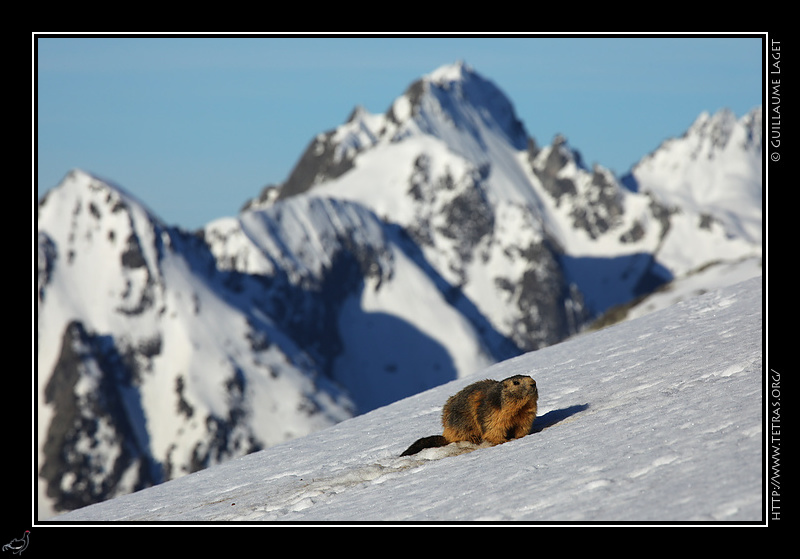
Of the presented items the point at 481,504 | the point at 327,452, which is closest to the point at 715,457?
the point at 481,504

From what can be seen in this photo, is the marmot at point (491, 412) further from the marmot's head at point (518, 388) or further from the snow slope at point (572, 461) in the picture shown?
the snow slope at point (572, 461)

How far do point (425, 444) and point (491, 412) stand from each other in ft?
5.02

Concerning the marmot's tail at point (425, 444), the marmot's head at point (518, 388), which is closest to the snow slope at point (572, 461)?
the marmot's tail at point (425, 444)

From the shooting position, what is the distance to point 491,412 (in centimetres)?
1606

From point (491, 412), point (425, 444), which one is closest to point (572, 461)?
point (491, 412)

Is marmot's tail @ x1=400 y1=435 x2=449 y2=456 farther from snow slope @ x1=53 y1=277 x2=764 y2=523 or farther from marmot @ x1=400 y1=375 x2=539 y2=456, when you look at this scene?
snow slope @ x1=53 y1=277 x2=764 y2=523

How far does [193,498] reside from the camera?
723 inches

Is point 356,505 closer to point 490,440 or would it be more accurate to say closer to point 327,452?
point 490,440

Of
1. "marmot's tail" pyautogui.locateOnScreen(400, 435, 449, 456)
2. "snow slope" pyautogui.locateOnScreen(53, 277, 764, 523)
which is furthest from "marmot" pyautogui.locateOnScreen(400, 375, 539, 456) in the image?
"snow slope" pyautogui.locateOnScreen(53, 277, 764, 523)

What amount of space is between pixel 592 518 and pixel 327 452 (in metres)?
8.82

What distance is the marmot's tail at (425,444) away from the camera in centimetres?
1691
